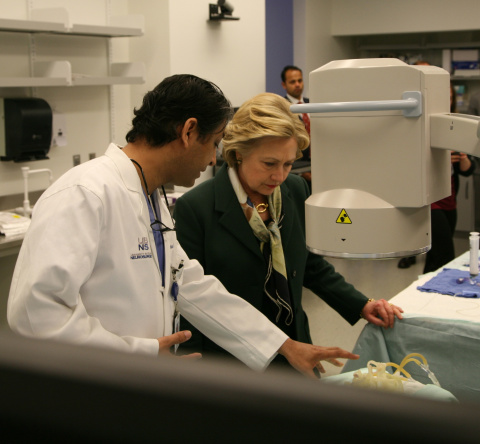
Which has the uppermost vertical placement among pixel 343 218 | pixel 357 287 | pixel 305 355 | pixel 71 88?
pixel 71 88

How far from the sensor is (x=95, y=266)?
1.33 metres

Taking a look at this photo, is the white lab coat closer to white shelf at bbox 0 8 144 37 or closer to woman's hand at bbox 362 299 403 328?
woman's hand at bbox 362 299 403 328

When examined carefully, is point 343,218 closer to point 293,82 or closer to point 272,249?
point 272,249

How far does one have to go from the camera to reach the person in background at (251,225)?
6.27ft

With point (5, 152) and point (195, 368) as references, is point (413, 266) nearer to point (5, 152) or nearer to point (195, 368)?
point (5, 152)

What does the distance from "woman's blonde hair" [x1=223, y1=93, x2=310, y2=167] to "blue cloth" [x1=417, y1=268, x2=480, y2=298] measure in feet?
3.82

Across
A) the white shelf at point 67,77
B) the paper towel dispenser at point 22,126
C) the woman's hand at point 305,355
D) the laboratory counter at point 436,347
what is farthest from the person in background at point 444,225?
the woman's hand at point 305,355

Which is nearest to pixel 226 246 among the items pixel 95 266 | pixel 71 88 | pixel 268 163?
pixel 268 163

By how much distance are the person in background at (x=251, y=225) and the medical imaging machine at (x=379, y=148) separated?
746 millimetres

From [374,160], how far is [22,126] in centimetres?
329

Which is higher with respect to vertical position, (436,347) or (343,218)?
(343,218)

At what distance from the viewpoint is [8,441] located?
0.27 meters

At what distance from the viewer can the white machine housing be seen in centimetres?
107

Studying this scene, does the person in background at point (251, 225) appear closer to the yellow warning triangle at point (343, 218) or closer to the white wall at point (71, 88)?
the yellow warning triangle at point (343, 218)
